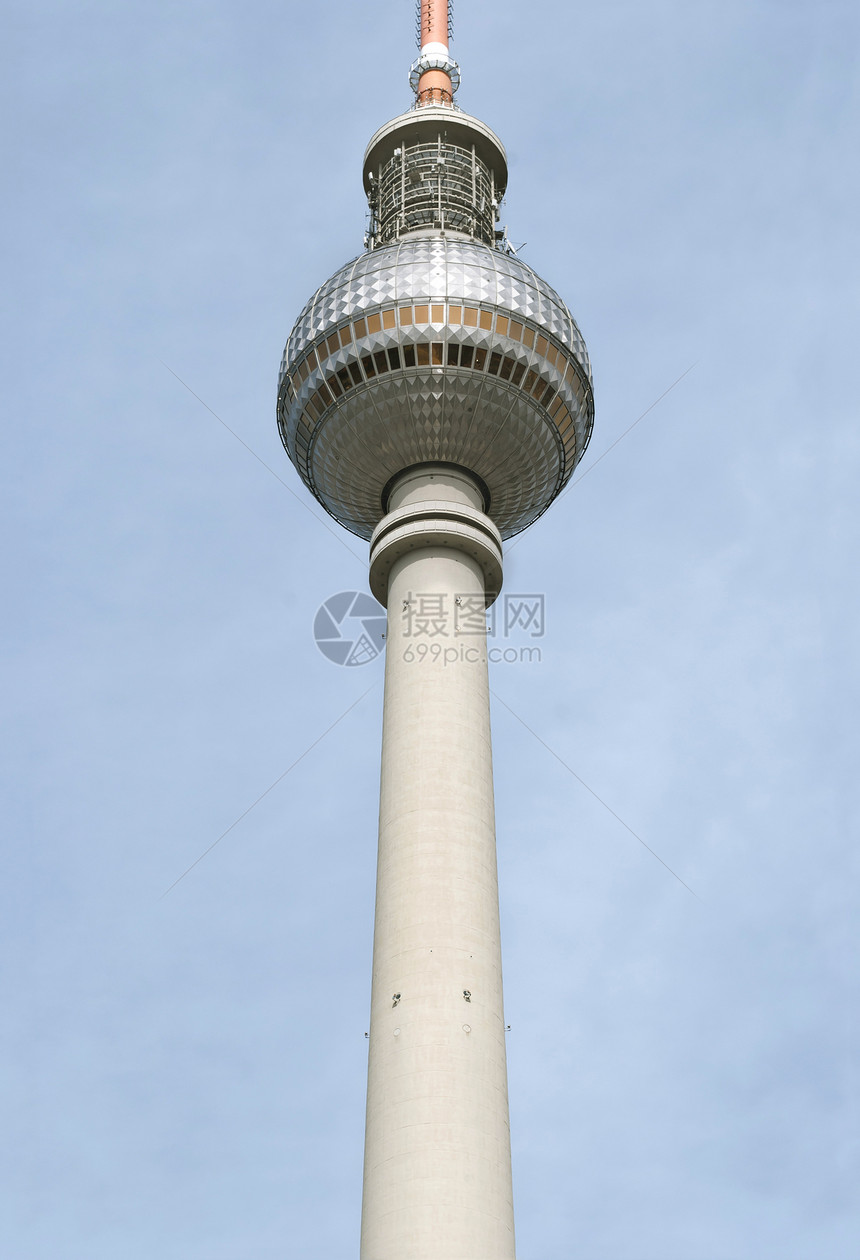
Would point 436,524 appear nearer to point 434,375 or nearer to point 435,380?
point 435,380

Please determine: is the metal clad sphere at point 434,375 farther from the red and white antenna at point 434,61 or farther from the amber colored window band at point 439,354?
the red and white antenna at point 434,61

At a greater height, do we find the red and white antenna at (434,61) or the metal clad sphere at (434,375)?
the red and white antenna at (434,61)

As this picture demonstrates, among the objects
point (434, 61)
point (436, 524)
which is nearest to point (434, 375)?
point (436, 524)

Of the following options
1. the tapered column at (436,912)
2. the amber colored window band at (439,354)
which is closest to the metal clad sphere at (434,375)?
the amber colored window band at (439,354)

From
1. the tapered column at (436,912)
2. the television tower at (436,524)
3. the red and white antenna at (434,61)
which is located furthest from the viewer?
the red and white antenna at (434,61)

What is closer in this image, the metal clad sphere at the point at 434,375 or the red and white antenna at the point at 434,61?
the metal clad sphere at the point at 434,375

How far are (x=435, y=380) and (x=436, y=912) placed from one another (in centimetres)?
2528

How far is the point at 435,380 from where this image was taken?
6334cm

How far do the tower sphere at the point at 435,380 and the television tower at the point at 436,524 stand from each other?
104mm

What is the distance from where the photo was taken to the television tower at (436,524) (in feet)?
152

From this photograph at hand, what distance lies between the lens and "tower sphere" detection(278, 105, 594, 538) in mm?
63781

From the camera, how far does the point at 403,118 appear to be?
256ft

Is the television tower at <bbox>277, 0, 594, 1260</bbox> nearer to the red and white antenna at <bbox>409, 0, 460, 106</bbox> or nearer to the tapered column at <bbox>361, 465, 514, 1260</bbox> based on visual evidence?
the tapered column at <bbox>361, 465, 514, 1260</bbox>

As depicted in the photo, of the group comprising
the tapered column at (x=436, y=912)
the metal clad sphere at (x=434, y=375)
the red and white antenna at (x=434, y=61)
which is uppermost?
the red and white antenna at (x=434, y=61)
